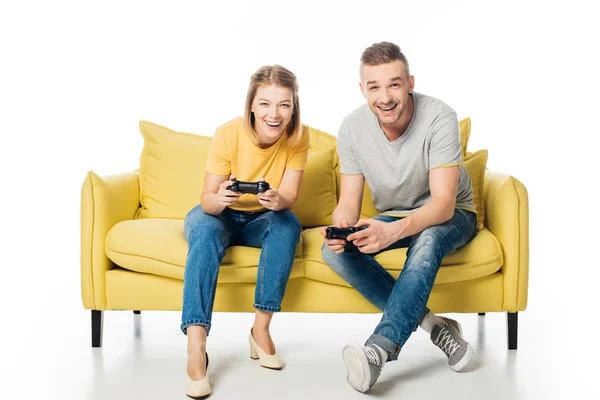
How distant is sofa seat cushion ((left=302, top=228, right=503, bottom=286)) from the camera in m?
2.67

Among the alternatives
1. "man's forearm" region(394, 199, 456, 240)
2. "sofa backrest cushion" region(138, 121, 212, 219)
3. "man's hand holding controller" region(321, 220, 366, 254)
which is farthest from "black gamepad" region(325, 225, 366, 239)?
"sofa backrest cushion" region(138, 121, 212, 219)

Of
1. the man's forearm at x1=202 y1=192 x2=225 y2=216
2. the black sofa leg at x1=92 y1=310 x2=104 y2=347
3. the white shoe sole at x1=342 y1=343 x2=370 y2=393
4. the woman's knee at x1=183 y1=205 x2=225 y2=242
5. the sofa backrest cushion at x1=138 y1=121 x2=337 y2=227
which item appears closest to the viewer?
the white shoe sole at x1=342 y1=343 x2=370 y2=393

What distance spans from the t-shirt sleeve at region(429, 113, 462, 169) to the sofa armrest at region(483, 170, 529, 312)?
0.32 metres

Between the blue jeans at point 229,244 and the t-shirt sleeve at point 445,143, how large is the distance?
0.55 meters

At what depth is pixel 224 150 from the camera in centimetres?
276

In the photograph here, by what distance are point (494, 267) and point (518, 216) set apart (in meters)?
0.22

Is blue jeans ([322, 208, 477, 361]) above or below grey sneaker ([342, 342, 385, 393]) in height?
above

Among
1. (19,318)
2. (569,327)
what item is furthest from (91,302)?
(569,327)

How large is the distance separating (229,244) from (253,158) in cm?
33

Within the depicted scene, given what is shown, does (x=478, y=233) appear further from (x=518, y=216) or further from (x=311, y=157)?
(x=311, y=157)

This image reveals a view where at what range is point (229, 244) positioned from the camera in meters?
2.76

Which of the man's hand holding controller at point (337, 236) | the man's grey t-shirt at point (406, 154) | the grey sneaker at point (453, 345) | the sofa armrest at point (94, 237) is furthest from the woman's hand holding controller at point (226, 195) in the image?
the grey sneaker at point (453, 345)

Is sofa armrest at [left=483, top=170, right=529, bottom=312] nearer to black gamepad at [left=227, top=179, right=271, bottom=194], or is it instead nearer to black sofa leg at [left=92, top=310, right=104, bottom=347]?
black gamepad at [left=227, top=179, right=271, bottom=194]

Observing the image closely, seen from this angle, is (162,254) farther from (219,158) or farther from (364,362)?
(364,362)
